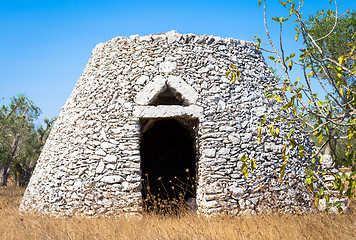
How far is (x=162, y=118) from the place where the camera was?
7.98 m

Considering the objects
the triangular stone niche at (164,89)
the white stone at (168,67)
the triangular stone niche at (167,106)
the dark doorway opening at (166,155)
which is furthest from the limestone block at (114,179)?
the dark doorway opening at (166,155)

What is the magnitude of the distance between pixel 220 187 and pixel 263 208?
3.75ft

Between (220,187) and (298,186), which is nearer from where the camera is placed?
(220,187)

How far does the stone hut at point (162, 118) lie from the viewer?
7.42 m

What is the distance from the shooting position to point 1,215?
8570 mm

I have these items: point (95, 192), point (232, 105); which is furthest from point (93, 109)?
point (232, 105)

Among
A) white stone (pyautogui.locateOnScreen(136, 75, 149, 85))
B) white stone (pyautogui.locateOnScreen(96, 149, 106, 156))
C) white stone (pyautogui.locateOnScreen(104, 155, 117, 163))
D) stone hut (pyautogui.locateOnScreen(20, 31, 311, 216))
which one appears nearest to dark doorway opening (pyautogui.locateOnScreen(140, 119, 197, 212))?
stone hut (pyautogui.locateOnScreen(20, 31, 311, 216))

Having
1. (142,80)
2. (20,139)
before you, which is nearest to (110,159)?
(142,80)

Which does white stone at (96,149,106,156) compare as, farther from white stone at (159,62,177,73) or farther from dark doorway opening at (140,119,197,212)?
dark doorway opening at (140,119,197,212)

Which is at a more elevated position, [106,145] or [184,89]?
[184,89]

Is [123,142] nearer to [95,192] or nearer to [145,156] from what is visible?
[95,192]

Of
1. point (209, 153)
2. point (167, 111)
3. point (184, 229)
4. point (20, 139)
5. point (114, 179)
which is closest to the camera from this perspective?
point (184, 229)

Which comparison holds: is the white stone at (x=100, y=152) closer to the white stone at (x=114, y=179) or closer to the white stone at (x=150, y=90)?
the white stone at (x=114, y=179)

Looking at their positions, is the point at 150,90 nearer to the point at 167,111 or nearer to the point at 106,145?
the point at 167,111
